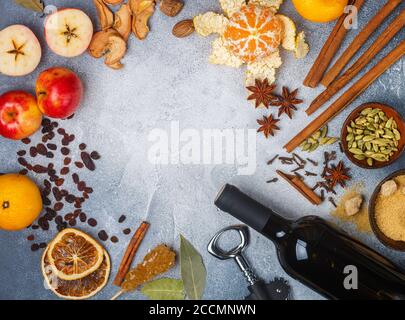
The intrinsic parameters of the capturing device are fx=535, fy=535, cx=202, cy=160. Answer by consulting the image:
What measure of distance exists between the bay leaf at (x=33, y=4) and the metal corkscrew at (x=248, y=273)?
2.37ft

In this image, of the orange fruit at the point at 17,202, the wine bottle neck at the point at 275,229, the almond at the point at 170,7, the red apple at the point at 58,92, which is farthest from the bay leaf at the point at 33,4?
the wine bottle neck at the point at 275,229

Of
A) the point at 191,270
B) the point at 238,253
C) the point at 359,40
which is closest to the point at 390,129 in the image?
the point at 359,40

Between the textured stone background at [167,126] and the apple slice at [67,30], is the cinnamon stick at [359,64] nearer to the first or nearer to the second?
the textured stone background at [167,126]

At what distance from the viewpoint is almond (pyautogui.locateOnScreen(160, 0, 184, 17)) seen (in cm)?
133

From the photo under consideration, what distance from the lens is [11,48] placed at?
130 cm

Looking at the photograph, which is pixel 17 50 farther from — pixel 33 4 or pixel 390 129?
pixel 390 129

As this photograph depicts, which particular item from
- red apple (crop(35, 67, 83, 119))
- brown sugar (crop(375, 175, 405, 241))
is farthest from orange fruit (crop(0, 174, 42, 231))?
brown sugar (crop(375, 175, 405, 241))

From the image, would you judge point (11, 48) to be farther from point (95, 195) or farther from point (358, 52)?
point (358, 52)

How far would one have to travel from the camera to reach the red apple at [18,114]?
1.29 metres

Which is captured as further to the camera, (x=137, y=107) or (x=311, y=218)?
(x=137, y=107)

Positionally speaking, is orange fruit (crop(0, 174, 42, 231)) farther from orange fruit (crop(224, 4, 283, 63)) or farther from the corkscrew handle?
orange fruit (crop(224, 4, 283, 63))
